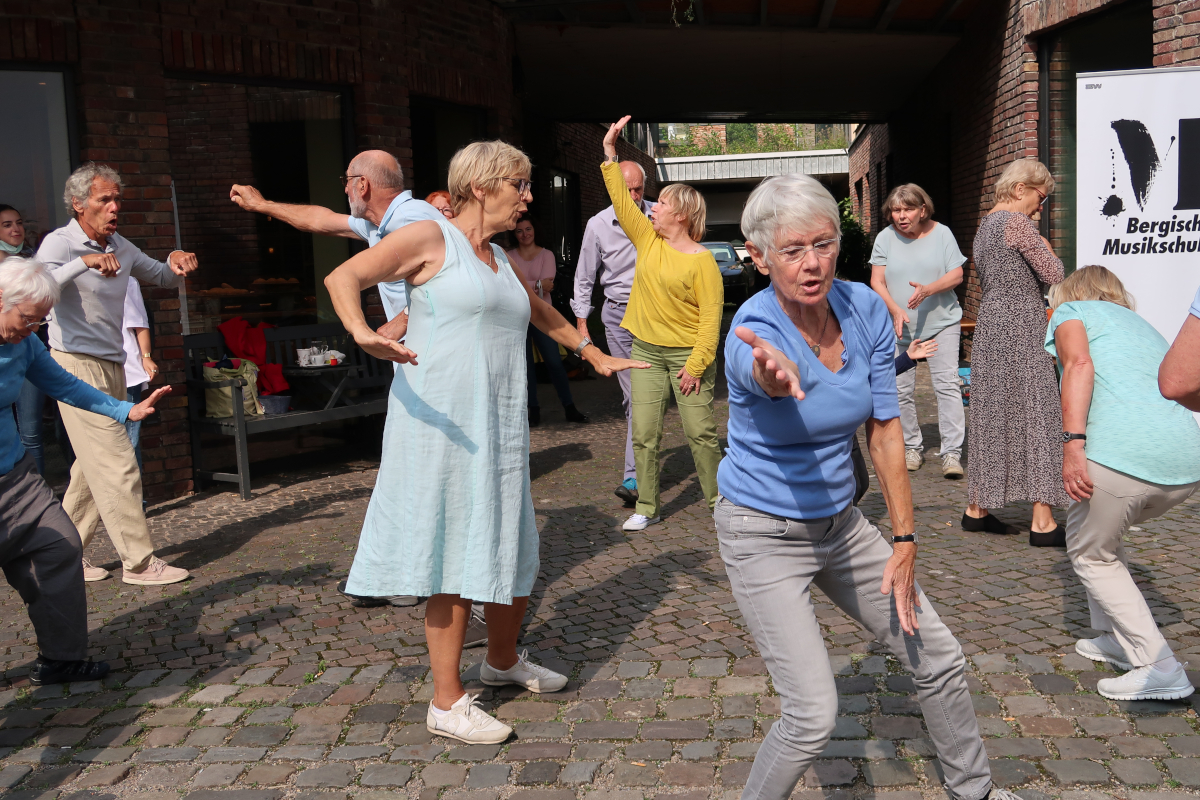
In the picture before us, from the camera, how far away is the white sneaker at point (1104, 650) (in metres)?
4.08

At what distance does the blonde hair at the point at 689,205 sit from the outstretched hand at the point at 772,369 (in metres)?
3.71

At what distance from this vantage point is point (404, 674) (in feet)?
14.3

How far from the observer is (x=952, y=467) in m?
7.58

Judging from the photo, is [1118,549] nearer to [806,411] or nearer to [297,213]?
[806,411]

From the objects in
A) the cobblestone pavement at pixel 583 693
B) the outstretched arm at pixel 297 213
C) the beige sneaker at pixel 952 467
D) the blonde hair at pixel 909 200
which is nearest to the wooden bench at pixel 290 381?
the cobblestone pavement at pixel 583 693

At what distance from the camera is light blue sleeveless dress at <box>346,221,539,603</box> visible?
3.54m

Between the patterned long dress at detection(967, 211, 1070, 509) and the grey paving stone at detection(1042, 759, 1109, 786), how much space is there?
2.51m

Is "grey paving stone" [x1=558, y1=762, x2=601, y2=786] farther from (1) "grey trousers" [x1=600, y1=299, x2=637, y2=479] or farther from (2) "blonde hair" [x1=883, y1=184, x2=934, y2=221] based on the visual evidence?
(2) "blonde hair" [x1=883, y1=184, x2=934, y2=221]

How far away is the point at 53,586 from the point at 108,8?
472 cm

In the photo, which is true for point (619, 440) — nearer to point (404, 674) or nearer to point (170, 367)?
point (170, 367)

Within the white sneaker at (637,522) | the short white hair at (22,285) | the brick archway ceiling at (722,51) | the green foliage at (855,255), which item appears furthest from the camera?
the green foliage at (855,255)

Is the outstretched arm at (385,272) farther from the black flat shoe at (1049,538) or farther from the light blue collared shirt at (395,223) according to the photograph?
the black flat shoe at (1049,538)

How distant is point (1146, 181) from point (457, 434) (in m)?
5.83

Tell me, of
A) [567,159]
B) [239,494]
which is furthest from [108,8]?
[567,159]
